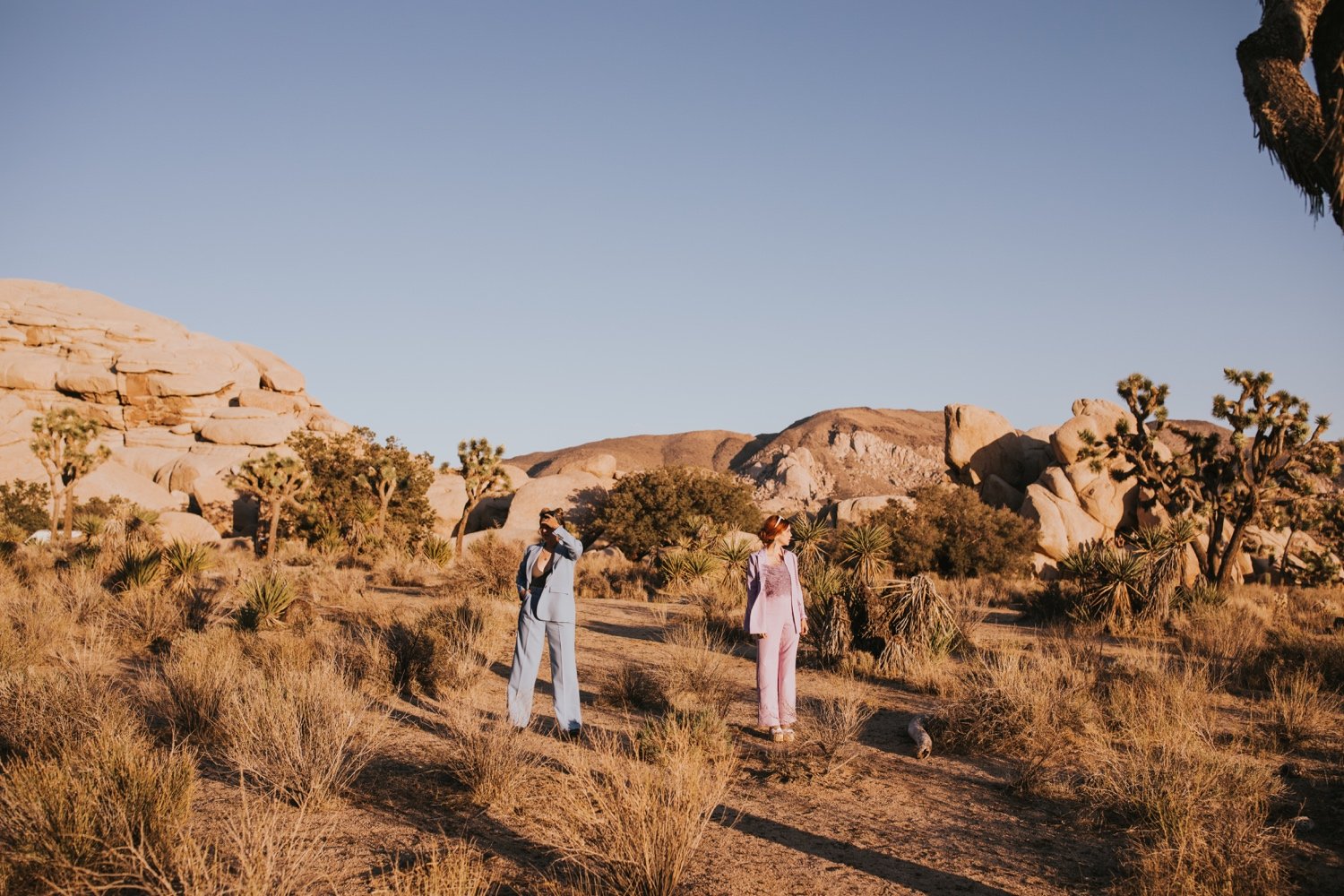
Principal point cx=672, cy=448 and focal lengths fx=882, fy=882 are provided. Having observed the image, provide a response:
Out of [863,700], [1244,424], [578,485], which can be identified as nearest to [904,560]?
[1244,424]

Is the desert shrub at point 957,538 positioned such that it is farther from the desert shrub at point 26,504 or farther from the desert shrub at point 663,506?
the desert shrub at point 26,504

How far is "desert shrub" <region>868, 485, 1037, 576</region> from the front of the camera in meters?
33.8

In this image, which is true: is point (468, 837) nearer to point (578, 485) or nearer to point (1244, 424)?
point (1244, 424)

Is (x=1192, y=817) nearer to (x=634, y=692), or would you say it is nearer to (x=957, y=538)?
(x=634, y=692)

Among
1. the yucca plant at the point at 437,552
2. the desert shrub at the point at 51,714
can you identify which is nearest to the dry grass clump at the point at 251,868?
the desert shrub at the point at 51,714

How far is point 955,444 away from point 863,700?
3658 cm

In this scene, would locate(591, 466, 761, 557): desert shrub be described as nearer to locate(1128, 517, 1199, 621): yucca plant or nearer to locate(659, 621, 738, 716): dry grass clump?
locate(1128, 517, 1199, 621): yucca plant

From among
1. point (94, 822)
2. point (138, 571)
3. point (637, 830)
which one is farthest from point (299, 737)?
point (138, 571)

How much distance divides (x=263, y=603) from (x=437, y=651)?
367cm

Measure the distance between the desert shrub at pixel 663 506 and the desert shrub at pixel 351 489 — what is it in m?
8.82

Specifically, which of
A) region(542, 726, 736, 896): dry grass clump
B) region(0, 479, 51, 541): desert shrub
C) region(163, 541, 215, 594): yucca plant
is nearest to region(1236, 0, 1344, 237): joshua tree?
region(542, 726, 736, 896): dry grass clump

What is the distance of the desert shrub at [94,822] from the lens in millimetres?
4418

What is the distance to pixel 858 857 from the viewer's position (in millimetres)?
5723

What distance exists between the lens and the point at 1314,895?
514 cm
